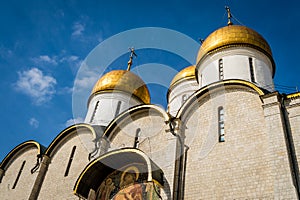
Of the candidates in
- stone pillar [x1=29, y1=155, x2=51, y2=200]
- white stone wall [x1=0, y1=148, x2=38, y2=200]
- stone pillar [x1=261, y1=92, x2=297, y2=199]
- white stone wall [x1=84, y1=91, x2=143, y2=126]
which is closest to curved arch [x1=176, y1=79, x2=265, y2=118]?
stone pillar [x1=261, y1=92, x2=297, y2=199]

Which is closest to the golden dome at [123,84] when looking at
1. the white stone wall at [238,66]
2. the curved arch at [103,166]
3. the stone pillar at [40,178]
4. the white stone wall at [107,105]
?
the white stone wall at [107,105]

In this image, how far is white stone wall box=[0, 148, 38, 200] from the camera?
10.7 metres

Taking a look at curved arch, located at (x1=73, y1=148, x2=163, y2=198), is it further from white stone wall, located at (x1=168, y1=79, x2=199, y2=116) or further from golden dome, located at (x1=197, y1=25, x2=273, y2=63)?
white stone wall, located at (x1=168, y1=79, x2=199, y2=116)

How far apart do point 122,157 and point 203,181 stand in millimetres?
2384

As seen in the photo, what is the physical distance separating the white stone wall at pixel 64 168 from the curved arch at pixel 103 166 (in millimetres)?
1272

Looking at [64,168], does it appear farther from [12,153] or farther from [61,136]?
[12,153]

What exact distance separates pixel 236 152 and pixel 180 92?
279 inches

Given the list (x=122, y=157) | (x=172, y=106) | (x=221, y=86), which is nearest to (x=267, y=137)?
(x=221, y=86)

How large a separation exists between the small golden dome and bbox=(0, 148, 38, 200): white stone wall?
23.9 ft

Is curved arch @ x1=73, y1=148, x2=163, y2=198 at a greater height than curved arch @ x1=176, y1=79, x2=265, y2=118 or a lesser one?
lesser

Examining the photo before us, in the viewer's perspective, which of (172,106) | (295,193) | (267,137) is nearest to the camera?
(295,193)

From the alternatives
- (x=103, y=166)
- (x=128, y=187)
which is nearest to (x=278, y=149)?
(x=128, y=187)

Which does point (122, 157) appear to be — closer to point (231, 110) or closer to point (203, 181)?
point (203, 181)

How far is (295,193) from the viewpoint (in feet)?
18.8
